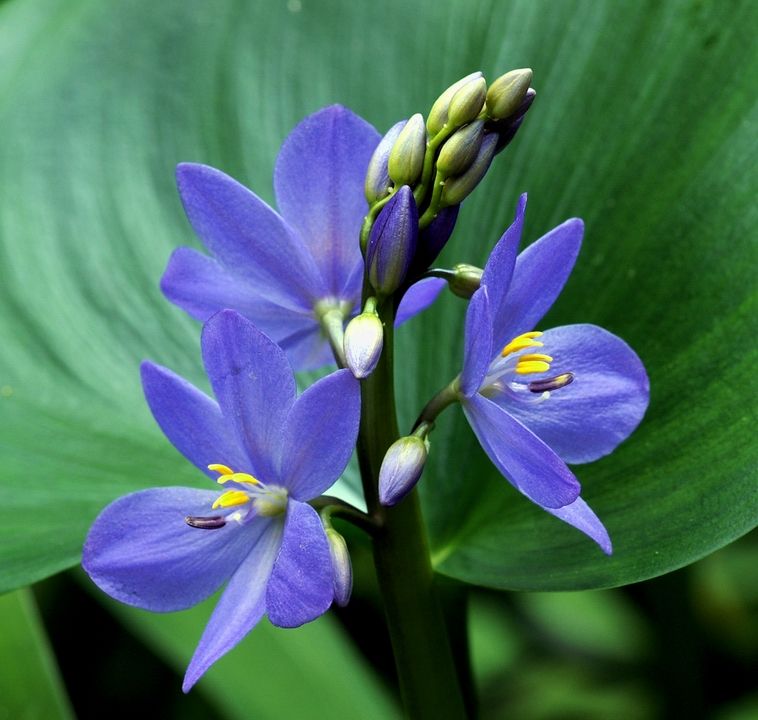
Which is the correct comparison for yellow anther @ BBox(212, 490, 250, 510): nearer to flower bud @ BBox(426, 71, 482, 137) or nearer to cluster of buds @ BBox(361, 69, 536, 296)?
cluster of buds @ BBox(361, 69, 536, 296)

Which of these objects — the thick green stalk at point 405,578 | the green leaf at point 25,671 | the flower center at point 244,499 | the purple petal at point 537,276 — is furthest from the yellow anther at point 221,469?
the green leaf at point 25,671

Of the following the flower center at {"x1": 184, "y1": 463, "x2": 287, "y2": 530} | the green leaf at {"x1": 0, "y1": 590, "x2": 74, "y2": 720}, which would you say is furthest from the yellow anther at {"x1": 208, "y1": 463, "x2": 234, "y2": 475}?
the green leaf at {"x1": 0, "y1": 590, "x2": 74, "y2": 720}

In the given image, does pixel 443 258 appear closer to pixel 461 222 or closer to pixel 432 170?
pixel 461 222

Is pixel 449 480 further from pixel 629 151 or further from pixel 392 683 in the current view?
pixel 392 683

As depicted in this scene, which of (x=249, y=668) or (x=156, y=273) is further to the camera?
(x=249, y=668)

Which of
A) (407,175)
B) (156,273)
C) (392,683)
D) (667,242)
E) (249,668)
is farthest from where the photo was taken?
(392,683)

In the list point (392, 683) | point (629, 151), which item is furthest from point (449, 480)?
point (392, 683)
